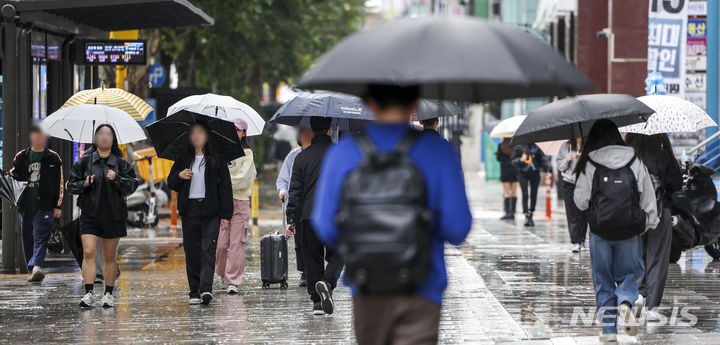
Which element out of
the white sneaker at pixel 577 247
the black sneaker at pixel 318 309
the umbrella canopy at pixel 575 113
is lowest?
the white sneaker at pixel 577 247

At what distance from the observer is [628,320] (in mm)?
8070

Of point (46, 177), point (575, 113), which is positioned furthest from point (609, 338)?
point (46, 177)

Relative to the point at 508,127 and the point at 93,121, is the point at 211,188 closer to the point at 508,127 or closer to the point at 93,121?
the point at 93,121

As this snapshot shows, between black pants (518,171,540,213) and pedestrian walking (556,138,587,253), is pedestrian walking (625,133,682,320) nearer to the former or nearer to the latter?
pedestrian walking (556,138,587,253)

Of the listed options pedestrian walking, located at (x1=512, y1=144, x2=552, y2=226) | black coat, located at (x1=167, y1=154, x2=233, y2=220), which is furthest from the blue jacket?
pedestrian walking, located at (x1=512, y1=144, x2=552, y2=226)

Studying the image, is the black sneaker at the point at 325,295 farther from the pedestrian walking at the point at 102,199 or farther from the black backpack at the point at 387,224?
the black backpack at the point at 387,224

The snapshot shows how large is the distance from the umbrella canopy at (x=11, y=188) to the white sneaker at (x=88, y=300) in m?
2.76

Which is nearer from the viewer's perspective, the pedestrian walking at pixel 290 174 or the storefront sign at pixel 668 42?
the pedestrian walking at pixel 290 174

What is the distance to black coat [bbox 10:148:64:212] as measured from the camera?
42.3 ft

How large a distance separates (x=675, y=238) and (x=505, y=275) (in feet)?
6.44

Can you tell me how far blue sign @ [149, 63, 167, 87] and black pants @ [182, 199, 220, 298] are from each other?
19.8m

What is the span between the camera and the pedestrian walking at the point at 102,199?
34.4 feet

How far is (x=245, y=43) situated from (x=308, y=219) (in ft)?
74.7

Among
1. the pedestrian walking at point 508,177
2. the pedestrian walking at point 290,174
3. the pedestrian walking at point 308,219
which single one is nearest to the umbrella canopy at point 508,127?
the pedestrian walking at point 508,177
